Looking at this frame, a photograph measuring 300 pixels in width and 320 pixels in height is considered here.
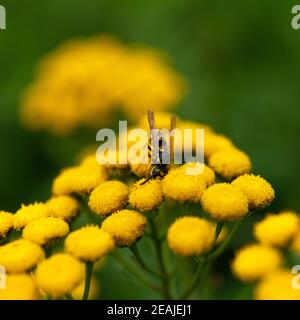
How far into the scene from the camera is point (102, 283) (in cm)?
631

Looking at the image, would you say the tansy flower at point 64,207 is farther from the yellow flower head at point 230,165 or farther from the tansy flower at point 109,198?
the yellow flower head at point 230,165

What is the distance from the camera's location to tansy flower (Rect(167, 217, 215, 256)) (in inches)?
150

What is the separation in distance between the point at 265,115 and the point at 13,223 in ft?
13.5

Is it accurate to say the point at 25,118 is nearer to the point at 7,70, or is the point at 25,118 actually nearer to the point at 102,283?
the point at 7,70

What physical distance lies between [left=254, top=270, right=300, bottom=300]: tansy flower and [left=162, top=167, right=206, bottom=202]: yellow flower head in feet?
2.83

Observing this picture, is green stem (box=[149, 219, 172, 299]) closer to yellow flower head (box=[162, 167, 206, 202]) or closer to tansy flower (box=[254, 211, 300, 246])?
yellow flower head (box=[162, 167, 206, 202])

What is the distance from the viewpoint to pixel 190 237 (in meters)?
3.81

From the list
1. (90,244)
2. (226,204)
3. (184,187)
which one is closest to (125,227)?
(90,244)

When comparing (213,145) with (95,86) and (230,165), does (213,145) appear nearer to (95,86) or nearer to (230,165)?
(230,165)

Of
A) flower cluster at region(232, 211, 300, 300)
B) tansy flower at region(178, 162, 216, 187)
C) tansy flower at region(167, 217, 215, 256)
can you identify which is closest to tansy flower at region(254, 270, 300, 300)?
flower cluster at region(232, 211, 300, 300)

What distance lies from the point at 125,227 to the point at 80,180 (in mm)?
842

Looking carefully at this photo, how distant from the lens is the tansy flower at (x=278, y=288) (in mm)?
3408

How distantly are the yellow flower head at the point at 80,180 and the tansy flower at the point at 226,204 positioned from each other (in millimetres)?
1016
